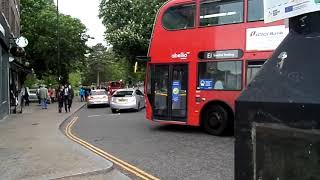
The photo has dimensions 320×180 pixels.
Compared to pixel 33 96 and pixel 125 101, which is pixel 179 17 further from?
pixel 33 96

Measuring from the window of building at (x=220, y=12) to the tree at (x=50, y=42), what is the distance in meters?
34.6

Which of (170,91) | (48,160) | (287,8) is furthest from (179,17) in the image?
(287,8)

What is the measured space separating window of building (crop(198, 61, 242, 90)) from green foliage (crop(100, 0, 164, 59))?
22.6 meters

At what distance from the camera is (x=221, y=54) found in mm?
13656

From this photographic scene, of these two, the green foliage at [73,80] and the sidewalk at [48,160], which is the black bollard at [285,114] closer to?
the sidewalk at [48,160]

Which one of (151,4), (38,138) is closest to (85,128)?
(38,138)

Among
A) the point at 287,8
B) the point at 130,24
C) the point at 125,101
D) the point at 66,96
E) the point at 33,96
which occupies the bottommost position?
the point at 33,96

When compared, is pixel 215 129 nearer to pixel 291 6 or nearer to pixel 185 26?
pixel 185 26

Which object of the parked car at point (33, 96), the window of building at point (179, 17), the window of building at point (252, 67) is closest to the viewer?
the window of building at point (252, 67)

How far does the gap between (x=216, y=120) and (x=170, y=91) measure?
193cm

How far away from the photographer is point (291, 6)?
2.65m

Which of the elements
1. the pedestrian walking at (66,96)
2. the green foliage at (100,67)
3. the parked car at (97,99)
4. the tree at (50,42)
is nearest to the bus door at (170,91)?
the pedestrian walking at (66,96)

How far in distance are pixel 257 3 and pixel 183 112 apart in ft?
12.7

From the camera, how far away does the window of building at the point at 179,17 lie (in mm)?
14477
